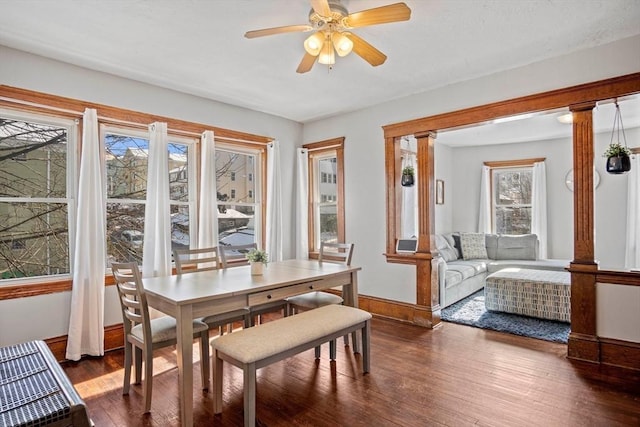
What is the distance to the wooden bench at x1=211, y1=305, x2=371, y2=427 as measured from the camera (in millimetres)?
2014

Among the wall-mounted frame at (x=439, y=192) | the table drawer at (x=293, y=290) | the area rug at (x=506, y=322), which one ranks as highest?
the wall-mounted frame at (x=439, y=192)

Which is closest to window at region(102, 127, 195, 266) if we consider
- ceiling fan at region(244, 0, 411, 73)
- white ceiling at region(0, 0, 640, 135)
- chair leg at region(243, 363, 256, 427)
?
white ceiling at region(0, 0, 640, 135)

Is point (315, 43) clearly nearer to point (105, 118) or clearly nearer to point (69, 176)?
point (105, 118)

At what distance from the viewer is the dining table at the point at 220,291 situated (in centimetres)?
210

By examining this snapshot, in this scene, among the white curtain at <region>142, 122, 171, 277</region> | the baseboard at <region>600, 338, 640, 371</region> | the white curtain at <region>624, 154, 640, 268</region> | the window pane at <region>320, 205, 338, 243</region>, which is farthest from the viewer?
the white curtain at <region>624, 154, 640, 268</region>

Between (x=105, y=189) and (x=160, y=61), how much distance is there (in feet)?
4.39

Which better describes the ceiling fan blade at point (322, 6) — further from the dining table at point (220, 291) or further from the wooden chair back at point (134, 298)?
the wooden chair back at point (134, 298)

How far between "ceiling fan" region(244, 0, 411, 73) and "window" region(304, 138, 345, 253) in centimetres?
237

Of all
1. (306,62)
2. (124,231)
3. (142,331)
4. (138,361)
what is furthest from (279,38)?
(138,361)

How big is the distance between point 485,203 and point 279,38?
5564mm

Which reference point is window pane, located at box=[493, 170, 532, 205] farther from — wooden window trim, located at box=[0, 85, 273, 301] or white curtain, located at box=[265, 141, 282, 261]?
wooden window trim, located at box=[0, 85, 273, 301]

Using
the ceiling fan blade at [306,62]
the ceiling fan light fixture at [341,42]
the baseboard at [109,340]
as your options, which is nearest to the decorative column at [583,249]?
the ceiling fan light fixture at [341,42]

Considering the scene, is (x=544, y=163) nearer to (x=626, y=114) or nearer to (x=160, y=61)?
(x=626, y=114)

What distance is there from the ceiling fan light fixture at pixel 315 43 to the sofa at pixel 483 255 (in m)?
3.76
